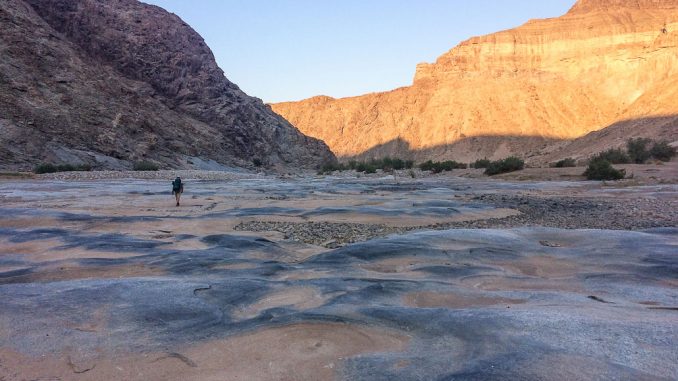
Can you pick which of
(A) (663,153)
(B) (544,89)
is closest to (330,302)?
(A) (663,153)

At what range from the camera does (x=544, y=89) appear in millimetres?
71500

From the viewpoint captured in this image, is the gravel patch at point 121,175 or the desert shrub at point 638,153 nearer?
the gravel patch at point 121,175

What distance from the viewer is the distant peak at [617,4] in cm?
7209

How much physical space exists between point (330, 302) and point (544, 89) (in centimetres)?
7472

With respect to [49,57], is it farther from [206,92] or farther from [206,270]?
[206,270]

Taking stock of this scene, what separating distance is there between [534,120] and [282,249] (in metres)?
69.2

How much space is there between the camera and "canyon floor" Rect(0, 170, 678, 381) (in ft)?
10.5

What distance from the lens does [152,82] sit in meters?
44.7

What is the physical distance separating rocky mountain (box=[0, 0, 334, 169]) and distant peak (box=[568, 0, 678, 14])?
52.7 metres

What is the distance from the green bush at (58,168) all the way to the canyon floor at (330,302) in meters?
18.0

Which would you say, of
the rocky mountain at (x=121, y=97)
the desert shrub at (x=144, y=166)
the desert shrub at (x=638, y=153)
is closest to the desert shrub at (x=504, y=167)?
the desert shrub at (x=638, y=153)

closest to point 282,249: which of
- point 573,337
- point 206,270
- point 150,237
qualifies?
point 206,270

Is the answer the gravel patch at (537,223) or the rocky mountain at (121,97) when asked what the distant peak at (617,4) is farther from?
the gravel patch at (537,223)

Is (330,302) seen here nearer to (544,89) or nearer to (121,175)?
(121,175)
